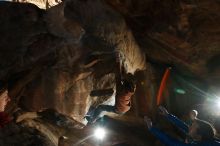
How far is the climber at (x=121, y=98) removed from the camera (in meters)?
9.91

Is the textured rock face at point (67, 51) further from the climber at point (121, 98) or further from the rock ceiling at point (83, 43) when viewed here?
the climber at point (121, 98)

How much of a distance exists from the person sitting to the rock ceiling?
0.79 ft

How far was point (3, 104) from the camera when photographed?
854cm

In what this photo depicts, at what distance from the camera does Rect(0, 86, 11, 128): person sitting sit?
27.6 ft

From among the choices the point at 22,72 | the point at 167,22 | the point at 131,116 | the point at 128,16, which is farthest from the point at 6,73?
the point at 131,116

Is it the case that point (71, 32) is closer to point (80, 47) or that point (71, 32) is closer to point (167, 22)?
point (80, 47)

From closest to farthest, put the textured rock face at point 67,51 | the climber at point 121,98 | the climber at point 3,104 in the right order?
the climber at point 3,104, the textured rock face at point 67,51, the climber at point 121,98

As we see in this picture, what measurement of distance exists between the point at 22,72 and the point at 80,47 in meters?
1.86

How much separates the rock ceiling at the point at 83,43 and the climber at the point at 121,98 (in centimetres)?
45

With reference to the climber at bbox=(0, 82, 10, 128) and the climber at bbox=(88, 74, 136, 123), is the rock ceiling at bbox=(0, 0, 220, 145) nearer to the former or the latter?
the climber at bbox=(0, 82, 10, 128)

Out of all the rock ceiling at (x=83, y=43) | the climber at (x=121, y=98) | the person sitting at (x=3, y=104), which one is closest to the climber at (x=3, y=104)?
the person sitting at (x=3, y=104)

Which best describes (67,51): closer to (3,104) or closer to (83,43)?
(83,43)

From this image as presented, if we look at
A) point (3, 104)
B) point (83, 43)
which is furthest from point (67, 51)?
point (3, 104)

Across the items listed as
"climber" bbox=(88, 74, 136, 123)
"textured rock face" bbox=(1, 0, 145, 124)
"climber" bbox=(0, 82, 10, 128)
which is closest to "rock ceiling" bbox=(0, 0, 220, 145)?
"textured rock face" bbox=(1, 0, 145, 124)
